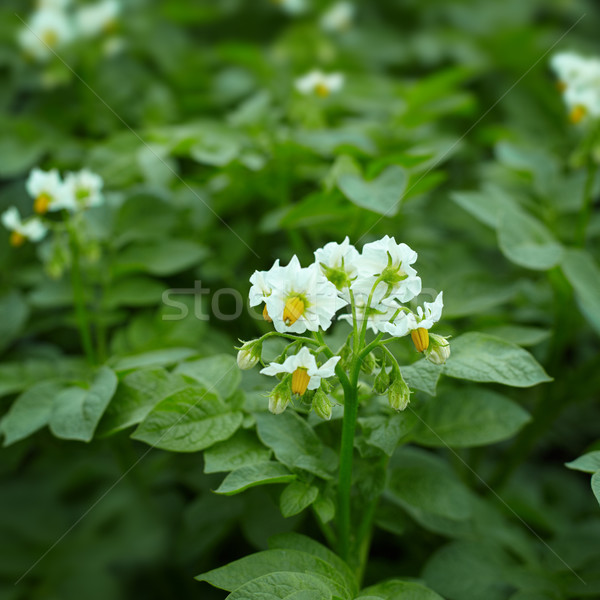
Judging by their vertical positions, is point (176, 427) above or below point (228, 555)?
above

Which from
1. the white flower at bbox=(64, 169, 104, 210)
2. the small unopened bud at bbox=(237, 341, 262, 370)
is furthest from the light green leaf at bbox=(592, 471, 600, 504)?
the white flower at bbox=(64, 169, 104, 210)

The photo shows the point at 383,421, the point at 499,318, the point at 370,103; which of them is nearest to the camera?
the point at 383,421

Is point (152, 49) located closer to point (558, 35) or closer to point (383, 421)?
point (558, 35)

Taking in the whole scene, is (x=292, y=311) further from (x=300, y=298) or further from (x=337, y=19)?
(x=337, y=19)

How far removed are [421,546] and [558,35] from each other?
6.30ft

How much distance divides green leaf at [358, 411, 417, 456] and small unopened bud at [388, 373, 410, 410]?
0.08m

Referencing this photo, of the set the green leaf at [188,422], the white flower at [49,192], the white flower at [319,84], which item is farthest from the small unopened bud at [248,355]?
the white flower at [319,84]

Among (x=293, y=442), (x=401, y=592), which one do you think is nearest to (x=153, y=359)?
(x=293, y=442)

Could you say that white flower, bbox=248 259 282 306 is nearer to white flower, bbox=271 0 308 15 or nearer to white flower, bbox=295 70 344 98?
white flower, bbox=295 70 344 98

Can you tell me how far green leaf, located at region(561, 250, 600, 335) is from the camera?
1056mm

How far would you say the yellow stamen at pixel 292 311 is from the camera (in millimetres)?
727

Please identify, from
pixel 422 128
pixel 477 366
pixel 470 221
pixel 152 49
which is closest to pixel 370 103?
pixel 422 128

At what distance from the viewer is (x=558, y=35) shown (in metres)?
2.23

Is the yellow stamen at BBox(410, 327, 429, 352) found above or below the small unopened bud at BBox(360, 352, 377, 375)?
above
